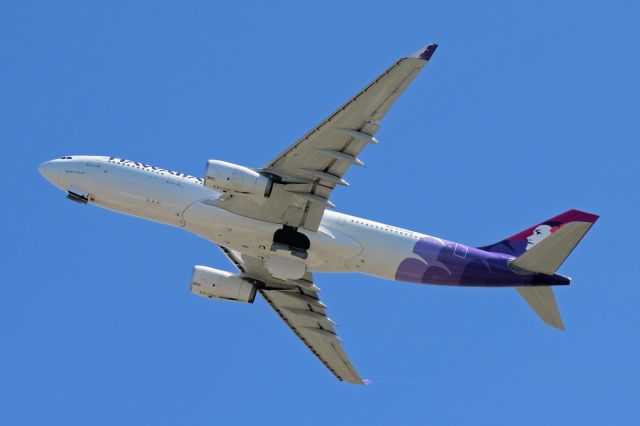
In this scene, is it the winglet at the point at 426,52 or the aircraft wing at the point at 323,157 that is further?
the aircraft wing at the point at 323,157

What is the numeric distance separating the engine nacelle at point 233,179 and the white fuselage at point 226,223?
292cm

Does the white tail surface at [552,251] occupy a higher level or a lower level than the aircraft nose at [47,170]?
higher

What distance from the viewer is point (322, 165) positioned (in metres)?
55.2


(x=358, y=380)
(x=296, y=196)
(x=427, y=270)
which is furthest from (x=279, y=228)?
(x=358, y=380)

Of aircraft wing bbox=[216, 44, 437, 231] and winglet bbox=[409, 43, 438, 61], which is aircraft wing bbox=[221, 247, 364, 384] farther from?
winglet bbox=[409, 43, 438, 61]

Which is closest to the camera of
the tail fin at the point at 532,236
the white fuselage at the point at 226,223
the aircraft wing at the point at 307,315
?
the white fuselage at the point at 226,223

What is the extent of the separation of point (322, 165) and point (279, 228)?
482cm

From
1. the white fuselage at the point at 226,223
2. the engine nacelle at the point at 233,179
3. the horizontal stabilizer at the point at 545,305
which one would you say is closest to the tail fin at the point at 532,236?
the horizontal stabilizer at the point at 545,305

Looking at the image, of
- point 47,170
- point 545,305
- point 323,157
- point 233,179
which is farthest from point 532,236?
point 47,170

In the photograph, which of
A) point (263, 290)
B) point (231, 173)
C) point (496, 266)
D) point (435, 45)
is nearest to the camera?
point (435, 45)

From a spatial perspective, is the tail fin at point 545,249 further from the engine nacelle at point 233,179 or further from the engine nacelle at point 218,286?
the engine nacelle at point 218,286

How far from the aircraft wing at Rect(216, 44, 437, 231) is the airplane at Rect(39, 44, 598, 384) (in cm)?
6

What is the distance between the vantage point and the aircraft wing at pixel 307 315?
212ft

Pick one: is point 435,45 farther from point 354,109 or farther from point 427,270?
point 427,270
